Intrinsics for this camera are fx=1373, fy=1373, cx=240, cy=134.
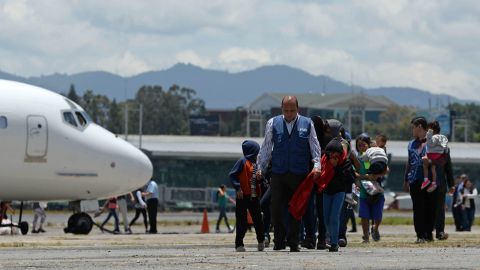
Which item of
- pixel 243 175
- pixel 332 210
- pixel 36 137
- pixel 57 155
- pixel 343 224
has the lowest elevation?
pixel 343 224

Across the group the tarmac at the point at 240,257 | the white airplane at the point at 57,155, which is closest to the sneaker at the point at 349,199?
the tarmac at the point at 240,257

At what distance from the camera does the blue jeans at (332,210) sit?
57.2 feet

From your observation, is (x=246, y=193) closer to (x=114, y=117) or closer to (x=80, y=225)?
(x=80, y=225)

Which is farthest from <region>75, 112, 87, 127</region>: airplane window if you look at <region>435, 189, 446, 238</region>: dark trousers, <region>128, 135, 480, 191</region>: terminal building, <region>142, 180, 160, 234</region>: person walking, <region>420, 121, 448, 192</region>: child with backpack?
<region>128, 135, 480, 191</region>: terminal building

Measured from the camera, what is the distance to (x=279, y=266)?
46.0ft

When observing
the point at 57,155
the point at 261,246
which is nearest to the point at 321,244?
the point at 261,246

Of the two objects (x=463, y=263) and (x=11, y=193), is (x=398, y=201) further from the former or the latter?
(x=463, y=263)

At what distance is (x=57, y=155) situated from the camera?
95.2ft

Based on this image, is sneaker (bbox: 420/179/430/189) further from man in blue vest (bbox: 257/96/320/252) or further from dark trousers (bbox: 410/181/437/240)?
man in blue vest (bbox: 257/96/320/252)

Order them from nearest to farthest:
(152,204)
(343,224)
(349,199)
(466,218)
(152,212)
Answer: (343,224) < (349,199) < (152,212) < (152,204) < (466,218)

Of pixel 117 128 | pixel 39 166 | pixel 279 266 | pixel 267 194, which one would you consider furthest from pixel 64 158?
pixel 117 128

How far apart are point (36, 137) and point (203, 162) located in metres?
59.8

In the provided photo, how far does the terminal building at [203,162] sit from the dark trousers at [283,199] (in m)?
65.1

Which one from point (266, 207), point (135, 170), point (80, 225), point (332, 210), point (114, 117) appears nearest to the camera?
point (332, 210)
